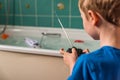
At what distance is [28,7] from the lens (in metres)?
2.36

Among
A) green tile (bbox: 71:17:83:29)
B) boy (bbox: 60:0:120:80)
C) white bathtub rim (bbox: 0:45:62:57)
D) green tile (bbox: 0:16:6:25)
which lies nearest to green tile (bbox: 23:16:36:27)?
green tile (bbox: 0:16:6:25)

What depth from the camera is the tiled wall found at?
2.19m

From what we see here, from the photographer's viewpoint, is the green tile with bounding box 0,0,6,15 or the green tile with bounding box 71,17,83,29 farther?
the green tile with bounding box 0,0,6,15

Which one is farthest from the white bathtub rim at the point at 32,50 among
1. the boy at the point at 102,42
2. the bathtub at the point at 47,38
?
the boy at the point at 102,42

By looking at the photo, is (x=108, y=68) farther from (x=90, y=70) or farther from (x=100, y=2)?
(x=100, y=2)

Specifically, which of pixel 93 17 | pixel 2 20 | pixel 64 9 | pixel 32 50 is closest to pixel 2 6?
pixel 2 20

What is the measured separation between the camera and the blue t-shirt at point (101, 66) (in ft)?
2.19

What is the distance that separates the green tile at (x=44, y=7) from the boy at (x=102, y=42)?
1528 mm

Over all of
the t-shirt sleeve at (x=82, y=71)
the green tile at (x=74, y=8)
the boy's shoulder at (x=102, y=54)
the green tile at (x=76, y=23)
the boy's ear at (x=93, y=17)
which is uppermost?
the green tile at (x=74, y=8)

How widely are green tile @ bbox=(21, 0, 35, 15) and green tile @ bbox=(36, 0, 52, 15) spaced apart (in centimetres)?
7

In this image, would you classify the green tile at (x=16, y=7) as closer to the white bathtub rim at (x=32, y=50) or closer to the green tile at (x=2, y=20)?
the green tile at (x=2, y=20)

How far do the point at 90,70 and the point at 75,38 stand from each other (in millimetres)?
1398

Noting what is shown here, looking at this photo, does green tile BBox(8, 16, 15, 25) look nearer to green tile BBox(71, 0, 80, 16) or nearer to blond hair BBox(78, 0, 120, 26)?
green tile BBox(71, 0, 80, 16)

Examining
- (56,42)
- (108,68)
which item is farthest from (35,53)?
(108,68)
